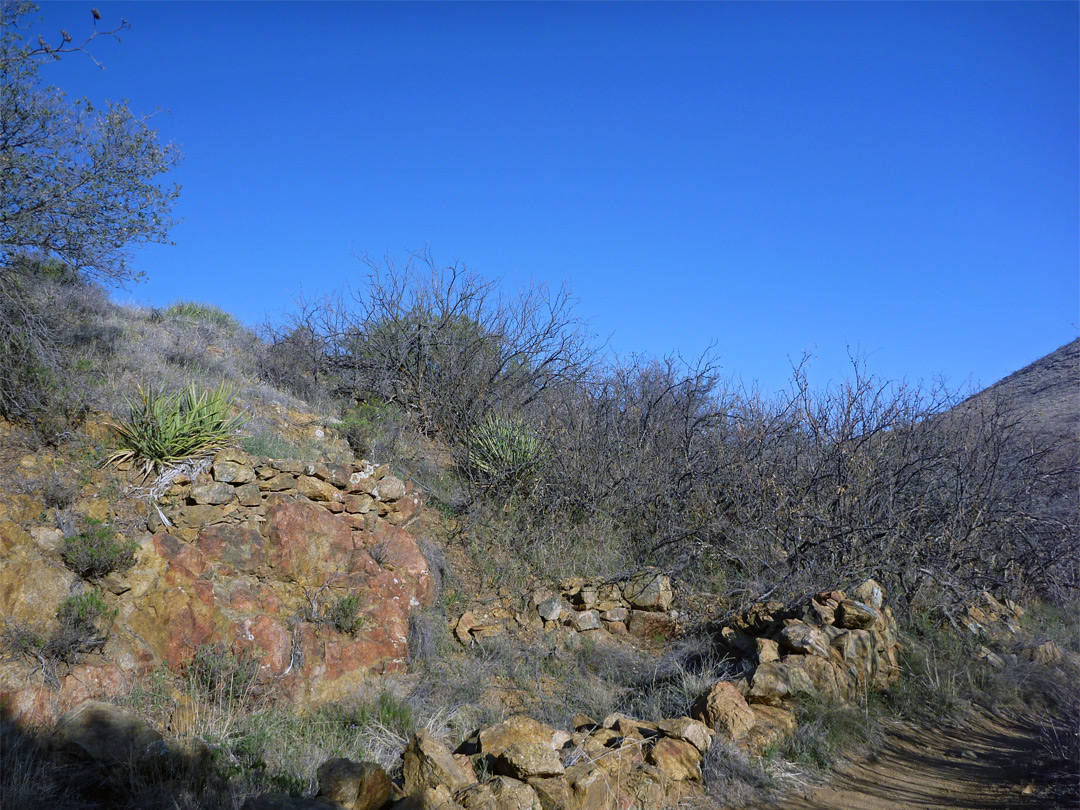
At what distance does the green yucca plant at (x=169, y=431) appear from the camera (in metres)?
7.31

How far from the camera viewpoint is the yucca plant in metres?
10.3

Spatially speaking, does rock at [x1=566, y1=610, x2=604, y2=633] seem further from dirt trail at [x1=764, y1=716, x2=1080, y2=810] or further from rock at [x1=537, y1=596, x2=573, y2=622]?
dirt trail at [x1=764, y1=716, x2=1080, y2=810]

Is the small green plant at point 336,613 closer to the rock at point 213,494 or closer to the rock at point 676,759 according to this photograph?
the rock at point 213,494

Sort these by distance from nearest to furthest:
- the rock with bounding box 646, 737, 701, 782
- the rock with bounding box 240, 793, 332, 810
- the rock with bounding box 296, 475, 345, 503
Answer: the rock with bounding box 240, 793, 332, 810
the rock with bounding box 646, 737, 701, 782
the rock with bounding box 296, 475, 345, 503

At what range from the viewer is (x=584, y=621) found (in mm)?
8336

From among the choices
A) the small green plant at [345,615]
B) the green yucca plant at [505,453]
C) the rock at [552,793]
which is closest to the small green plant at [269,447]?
the small green plant at [345,615]

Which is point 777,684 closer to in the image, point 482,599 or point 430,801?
point 430,801

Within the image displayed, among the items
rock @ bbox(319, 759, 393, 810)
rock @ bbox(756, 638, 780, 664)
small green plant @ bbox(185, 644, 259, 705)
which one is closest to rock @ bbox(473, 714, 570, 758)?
rock @ bbox(319, 759, 393, 810)

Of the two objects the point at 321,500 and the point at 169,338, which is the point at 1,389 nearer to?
the point at 321,500

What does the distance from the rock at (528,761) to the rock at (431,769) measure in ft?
0.74

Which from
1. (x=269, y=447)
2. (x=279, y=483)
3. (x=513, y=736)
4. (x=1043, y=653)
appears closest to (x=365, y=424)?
(x=269, y=447)

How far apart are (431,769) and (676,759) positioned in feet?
5.62

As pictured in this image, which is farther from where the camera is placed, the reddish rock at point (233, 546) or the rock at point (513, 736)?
the reddish rock at point (233, 546)

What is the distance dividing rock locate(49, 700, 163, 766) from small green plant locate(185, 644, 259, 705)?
1494mm
